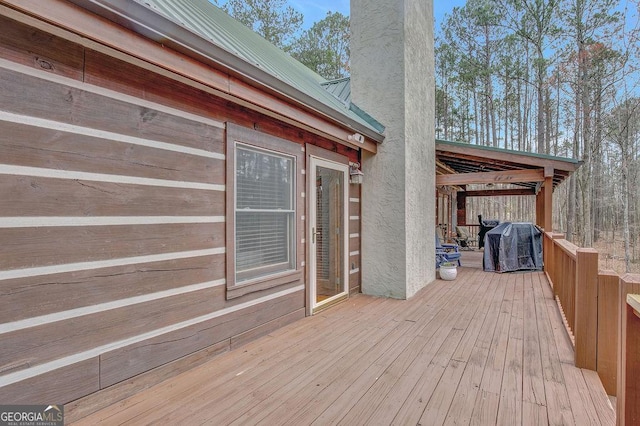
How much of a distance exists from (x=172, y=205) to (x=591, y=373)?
3679 millimetres

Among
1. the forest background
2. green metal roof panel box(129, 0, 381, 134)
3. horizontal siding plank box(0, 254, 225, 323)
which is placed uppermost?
the forest background

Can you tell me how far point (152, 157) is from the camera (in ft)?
8.19

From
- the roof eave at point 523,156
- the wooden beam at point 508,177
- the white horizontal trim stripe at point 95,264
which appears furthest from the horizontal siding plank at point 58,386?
the wooden beam at point 508,177

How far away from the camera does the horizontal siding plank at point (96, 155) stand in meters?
1.84

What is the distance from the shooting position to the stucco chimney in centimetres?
513

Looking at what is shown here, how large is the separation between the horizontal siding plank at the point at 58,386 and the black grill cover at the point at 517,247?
7.44 meters

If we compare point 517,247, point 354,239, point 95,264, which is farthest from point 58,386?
point 517,247

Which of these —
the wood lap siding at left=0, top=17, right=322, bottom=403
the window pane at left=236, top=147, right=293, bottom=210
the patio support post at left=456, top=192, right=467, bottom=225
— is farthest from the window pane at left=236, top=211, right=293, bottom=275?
the patio support post at left=456, top=192, right=467, bottom=225

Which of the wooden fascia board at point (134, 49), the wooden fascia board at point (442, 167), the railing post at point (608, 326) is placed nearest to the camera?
the wooden fascia board at point (134, 49)

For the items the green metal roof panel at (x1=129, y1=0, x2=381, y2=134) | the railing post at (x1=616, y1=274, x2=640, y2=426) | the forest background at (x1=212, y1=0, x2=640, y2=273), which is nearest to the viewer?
the railing post at (x1=616, y1=274, x2=640, y2=426)

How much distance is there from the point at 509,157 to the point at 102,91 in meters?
6.87

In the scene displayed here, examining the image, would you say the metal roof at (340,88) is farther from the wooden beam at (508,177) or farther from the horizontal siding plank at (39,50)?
the horizontal siding plank at (39,50)

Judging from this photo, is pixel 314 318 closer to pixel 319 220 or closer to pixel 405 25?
pixel 319 220

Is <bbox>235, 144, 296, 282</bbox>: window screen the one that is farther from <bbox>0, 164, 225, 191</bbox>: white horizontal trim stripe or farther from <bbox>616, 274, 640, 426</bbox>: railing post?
<bbox>616, 274, 640, 426</bbox>: railing post
